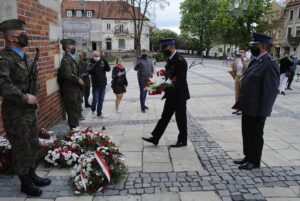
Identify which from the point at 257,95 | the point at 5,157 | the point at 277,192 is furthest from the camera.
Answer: the point at 257,95

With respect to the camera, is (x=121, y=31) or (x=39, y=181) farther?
(x=121, y=31)

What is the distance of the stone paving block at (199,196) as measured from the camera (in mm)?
3562

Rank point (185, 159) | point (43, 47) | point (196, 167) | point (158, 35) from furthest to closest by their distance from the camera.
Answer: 1. point (158, 35)
2. point (43, 47)
3. point (185, 159)
4. point (196, 167)

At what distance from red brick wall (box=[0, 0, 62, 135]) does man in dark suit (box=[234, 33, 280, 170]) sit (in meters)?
3.77

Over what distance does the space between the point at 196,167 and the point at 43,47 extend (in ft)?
12.6

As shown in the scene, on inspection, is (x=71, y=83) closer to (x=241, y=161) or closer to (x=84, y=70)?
(x=84, y=70)

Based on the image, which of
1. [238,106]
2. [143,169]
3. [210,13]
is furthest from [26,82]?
[210,13]

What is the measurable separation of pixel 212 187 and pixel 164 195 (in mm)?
661

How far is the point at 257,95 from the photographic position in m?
4.27

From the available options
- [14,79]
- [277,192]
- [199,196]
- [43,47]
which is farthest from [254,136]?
[43,47]

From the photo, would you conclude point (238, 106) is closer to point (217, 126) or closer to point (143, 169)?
point (143, 169)

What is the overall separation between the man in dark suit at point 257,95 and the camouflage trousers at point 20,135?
2911mm

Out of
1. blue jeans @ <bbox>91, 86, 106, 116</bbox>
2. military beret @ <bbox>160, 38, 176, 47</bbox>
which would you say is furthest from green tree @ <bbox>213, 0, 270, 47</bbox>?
military beret @ <bbox>160, 38, 176, 47</bbox>

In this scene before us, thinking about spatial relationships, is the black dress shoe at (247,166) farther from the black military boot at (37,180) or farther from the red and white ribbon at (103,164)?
the black military boot at (37,180)
